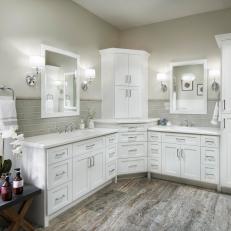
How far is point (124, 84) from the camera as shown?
13.0ft

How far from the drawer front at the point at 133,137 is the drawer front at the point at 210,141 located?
3.17ft

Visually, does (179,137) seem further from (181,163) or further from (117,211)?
(117,211)

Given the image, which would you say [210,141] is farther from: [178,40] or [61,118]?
[61,118]

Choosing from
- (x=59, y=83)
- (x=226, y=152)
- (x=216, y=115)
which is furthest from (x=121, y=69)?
(x=226, y=152)

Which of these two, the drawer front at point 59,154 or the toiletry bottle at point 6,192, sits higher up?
the drawer front at point 59,154

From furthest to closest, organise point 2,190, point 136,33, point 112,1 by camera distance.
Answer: point 136,33
point 112,1
point 2,190

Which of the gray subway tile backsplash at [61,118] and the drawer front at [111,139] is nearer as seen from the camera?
the gray subway tile backsplash at [61,118]

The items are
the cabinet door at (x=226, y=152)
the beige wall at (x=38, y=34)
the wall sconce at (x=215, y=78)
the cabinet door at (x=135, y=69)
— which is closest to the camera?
the beige wall at (x=38, y=34)

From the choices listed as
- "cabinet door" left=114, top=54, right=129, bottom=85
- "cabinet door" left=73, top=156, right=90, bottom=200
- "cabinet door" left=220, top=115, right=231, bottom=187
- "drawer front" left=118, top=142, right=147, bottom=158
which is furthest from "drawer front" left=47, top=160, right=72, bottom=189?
"cabinet door" left=220, top=115, right=231, bottom=187

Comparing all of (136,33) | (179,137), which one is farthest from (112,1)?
(179,137)

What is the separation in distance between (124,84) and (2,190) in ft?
8.72

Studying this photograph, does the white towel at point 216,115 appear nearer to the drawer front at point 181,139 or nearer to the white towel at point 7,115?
the drawer front at point 181,139

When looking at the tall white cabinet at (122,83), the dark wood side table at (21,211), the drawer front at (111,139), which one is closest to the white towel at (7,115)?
the dark wood side table at (21,211)

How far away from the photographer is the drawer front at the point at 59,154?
2293mm
